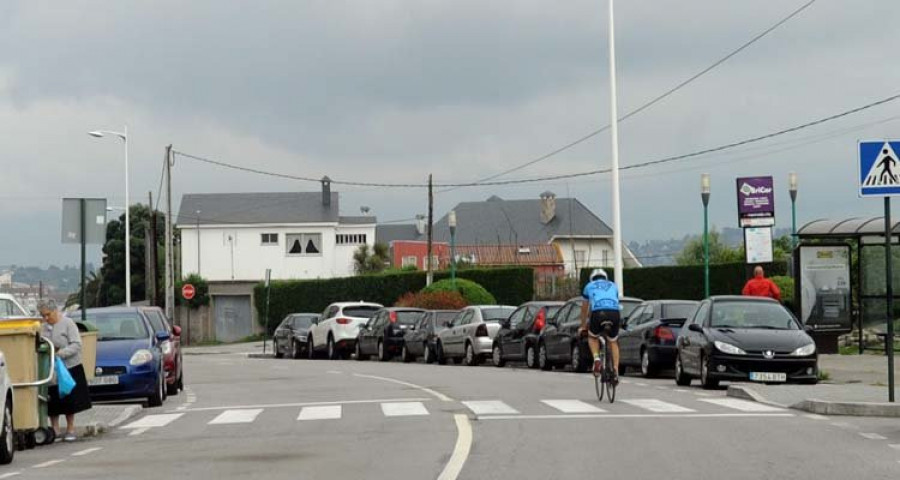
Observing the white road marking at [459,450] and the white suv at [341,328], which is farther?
the white suv at [341,328]

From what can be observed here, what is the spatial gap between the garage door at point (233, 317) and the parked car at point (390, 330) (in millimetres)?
37961

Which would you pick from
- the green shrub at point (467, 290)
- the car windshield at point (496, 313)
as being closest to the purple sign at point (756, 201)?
the car windshield at point (496, 313)

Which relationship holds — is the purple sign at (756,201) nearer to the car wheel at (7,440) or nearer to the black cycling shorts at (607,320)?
the black cycling shorts at (607,320)

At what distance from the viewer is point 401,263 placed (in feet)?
345

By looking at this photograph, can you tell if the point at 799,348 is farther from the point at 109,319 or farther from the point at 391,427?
the point at 109,319

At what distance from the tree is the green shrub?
34218mm

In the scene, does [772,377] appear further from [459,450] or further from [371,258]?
[371,258]

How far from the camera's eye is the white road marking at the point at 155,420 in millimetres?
18750

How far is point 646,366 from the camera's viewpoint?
27047 millimetres

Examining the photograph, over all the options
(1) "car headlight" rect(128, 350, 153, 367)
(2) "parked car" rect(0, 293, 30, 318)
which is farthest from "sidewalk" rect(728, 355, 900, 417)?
(2) "parked car" rect(0, 293, 30, 318)

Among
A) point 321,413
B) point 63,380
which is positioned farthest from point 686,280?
point 63,380

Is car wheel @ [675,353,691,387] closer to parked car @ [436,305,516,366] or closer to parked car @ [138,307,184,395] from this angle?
parked car @ [138,307,184,395]

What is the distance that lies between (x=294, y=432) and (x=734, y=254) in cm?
5537

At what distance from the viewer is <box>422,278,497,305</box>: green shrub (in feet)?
169
